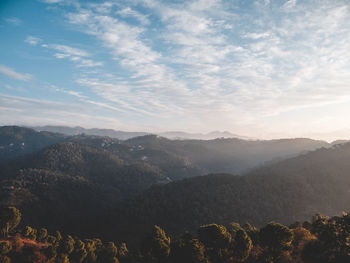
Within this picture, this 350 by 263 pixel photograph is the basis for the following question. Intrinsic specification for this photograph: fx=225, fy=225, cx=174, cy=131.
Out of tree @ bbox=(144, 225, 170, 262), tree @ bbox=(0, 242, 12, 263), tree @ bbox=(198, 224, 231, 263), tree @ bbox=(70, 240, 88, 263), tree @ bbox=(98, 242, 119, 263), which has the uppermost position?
tree @ bbox=(198, 224, 231, 263)

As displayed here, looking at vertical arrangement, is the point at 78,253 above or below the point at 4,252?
below

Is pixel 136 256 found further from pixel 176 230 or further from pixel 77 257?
pixel 176 230

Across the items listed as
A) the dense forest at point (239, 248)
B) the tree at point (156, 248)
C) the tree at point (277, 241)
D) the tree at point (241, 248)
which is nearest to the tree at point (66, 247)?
the dense forest at point (239, 248)

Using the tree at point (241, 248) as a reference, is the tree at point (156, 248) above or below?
below

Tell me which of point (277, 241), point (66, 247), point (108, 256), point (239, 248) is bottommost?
point (108, 256)

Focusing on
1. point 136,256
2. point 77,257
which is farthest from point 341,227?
point 77,257

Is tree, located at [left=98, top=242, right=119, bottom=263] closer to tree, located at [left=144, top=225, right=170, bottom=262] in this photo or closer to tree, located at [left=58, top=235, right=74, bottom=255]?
tree, located at [left=58, top=235, right=74, bottom=255]

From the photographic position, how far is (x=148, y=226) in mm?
188500

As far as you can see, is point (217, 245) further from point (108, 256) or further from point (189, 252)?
point (108, 256)

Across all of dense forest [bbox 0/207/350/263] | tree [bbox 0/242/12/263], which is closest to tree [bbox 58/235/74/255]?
dense forest [bbox 0/207/350/263]

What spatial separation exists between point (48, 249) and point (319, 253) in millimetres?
68770

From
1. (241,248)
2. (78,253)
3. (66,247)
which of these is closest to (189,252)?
(241,248)

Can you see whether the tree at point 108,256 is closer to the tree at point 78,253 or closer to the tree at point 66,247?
the tree at point 78,253

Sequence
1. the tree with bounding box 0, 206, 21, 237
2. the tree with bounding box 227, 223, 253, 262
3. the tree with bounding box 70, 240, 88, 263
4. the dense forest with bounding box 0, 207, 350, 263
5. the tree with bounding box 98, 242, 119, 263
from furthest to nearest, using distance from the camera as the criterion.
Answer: the tree with bounding box 0, 206, 21, 237, the tree with bounding box 98, 242, 119, 263, the tree with bounding box 70, 240, 88, 263, the tree with bounding box 227, 223, 253, 262, the dense forest with bounding box 0, 207, 350, 263
